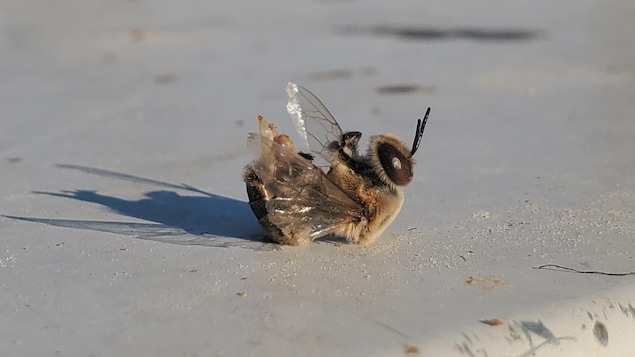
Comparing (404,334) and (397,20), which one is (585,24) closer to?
(397,20)

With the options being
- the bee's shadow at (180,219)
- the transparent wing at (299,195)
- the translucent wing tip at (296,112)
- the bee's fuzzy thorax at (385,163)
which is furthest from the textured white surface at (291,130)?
the translucent wing tip at (296,112)

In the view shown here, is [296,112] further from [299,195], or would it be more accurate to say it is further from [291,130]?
[291,130]

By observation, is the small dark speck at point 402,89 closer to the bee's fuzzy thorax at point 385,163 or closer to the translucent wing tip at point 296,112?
the translucent wing tip at point 296,112

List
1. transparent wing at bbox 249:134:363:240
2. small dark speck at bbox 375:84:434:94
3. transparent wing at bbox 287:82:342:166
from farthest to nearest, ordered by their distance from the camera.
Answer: small dark speck at bbox 375:84:434:94 → transparent wing at bbox 287:82:342:166 → transparent wing at bbox 249:134:363:240

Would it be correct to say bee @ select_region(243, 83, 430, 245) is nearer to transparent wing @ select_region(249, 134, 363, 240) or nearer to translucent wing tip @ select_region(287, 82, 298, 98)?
transparent wing @ select_region(249, 134, 363, 240)

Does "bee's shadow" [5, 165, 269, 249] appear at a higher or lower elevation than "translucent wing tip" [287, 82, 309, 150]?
lower

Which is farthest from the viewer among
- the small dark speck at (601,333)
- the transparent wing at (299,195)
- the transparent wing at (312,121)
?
the transparent wing at (312,121)

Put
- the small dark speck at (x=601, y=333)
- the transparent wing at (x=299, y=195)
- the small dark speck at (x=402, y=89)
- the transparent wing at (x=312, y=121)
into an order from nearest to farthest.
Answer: the small dark speck at (x=601, y=333)
the transparent wing at (x=299, y=195)
the transparent wing at (x=312, y=121)
the small dark speck at (x=402, y=89)

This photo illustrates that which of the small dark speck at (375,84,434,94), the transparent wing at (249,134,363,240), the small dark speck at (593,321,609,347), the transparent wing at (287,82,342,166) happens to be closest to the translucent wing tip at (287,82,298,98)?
the transparent wing at (287,82,342,166)
